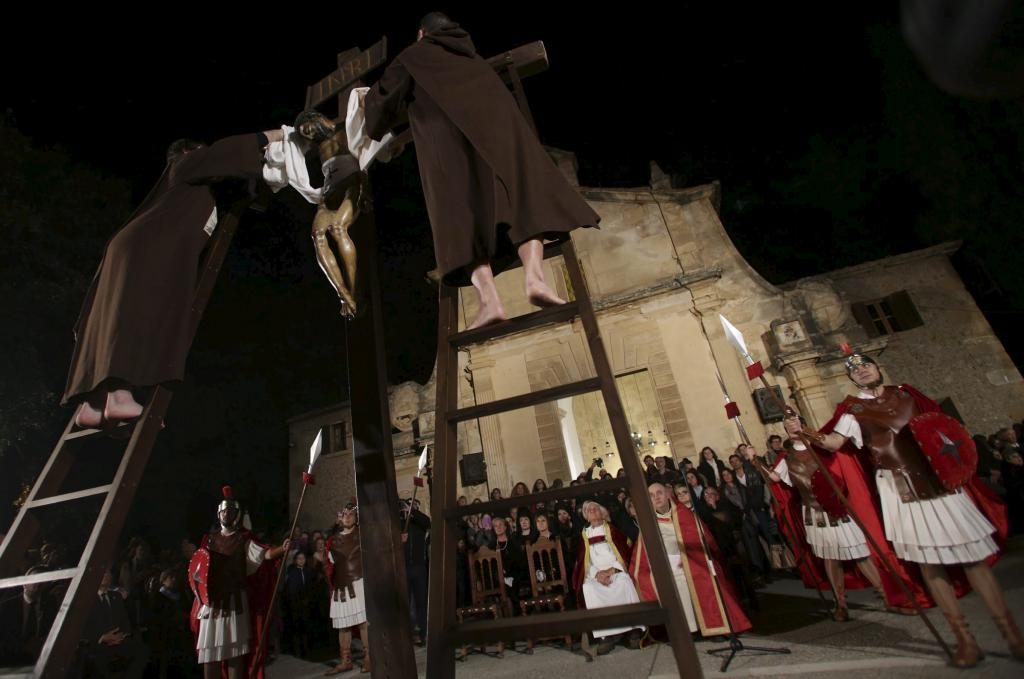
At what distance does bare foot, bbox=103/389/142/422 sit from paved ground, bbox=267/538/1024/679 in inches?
155

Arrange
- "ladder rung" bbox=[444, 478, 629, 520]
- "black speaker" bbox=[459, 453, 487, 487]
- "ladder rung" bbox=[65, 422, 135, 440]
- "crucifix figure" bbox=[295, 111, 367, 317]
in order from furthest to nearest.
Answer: "black speaker" bbox=[459, 453, 487, 487] → "crucifix figure" bbox=[295, 111, 367, 317] → "ladder rung" bbox=[65, 422, 135, 440] → "ladder rung" bbox=[444, 478, 629, 520]

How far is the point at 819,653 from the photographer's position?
363 centimetres

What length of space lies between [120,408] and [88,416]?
22 cm

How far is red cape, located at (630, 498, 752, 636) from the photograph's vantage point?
462 cm

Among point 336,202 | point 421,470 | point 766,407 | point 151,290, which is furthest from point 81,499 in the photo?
point 766,407

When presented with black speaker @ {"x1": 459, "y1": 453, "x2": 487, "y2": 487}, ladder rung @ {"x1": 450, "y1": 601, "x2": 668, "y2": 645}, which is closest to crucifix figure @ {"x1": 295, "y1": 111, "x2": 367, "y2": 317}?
ladder rung @ {"x1": 450, "y1": 601, "x2": 668, "y2": 645}

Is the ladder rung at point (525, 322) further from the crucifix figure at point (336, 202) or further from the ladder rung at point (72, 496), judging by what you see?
the ladder rung at point (72, 496)

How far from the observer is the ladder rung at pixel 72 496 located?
1.94 m

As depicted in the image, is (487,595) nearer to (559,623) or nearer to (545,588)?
(545,588)

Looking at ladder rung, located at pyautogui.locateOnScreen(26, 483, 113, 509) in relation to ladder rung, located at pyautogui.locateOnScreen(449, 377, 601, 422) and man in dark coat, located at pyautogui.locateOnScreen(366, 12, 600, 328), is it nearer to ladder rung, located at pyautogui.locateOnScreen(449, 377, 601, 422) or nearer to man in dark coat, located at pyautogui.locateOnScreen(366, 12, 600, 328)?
ladder rung, located at pyautogui.locateOnScreen(449, 377, 601, 422)

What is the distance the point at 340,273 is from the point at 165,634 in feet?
22.9

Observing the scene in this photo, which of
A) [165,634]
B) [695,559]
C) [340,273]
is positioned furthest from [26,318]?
[695,559]

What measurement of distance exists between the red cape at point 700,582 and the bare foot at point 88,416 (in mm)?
4112

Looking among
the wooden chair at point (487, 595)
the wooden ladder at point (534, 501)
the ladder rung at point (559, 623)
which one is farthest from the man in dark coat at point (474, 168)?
the wooden chair at point (487, 595)
